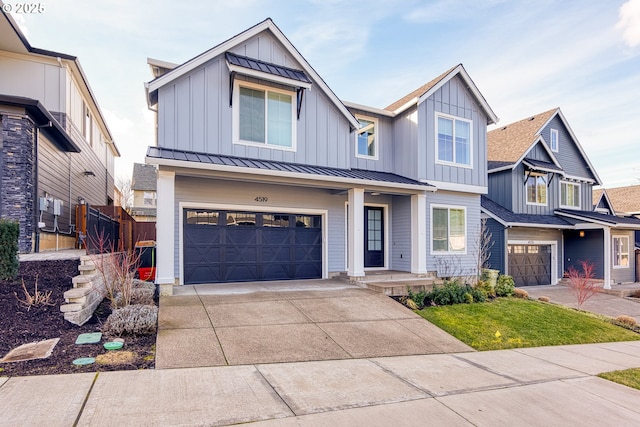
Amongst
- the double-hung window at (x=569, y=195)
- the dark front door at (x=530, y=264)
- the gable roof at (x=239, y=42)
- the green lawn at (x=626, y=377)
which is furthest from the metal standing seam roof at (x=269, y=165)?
the double-hung window at (x=569, y=195)

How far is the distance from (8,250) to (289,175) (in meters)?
5.97

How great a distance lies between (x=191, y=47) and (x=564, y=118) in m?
18.4

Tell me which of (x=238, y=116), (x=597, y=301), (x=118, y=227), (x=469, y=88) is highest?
(x=469, y=88)

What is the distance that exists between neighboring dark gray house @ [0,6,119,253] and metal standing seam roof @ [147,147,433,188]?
3170 mm

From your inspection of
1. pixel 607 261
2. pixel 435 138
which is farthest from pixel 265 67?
pixel 607 261

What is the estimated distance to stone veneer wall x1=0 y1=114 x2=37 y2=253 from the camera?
8953mm

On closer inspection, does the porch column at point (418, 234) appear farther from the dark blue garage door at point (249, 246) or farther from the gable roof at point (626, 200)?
the gable roof at point (626, 200)

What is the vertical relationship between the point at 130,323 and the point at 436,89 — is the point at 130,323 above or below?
below

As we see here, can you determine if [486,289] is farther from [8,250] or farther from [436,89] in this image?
[8,250]

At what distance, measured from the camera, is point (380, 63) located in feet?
52.2

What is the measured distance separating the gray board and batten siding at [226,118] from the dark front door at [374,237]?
8.19ft

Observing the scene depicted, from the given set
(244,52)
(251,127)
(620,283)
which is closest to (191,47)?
(244,52)

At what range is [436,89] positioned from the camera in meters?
13.1

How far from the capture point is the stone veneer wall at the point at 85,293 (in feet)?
20.8
